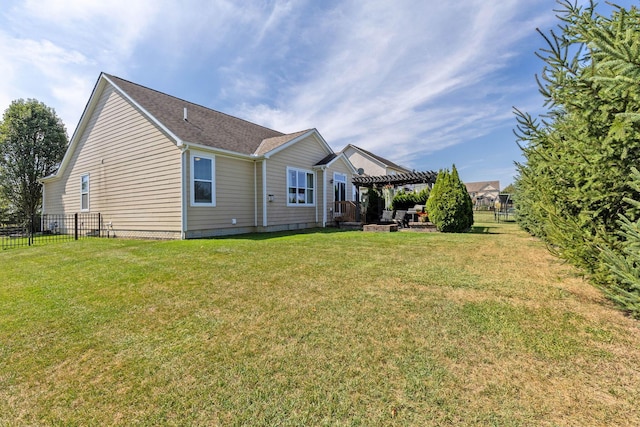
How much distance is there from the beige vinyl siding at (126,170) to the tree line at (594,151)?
9960mm

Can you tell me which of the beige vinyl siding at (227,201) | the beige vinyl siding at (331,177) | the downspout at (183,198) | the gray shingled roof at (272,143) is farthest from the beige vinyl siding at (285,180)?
the downspout at (183,198)

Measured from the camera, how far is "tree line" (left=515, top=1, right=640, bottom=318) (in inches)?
99.0

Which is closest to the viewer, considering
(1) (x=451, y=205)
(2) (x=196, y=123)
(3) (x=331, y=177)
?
(1) (x=451, y=205)

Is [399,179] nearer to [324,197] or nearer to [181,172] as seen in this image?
[324,197]

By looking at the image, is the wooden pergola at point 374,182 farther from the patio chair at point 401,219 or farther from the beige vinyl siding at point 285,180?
the patio chair at point 401,219

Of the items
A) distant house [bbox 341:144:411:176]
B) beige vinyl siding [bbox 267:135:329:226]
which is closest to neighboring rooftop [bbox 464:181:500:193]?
distant house [bbox 341:144:411:176]

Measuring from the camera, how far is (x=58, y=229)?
47.4 ft

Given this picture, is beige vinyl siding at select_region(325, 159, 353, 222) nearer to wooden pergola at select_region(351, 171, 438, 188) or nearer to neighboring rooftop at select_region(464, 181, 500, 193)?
wooden pergola at select_region(351, 171, 438, 188)

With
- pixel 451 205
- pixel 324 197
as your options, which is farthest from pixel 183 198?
pixel 451 205

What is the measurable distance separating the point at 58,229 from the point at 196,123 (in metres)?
10.0

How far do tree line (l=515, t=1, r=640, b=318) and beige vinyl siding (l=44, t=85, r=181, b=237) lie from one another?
996 cm

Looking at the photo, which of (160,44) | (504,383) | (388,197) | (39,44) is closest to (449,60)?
(388,197)

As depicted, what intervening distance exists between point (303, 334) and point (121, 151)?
12.4 metres

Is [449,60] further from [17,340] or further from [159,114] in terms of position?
[17,340]
